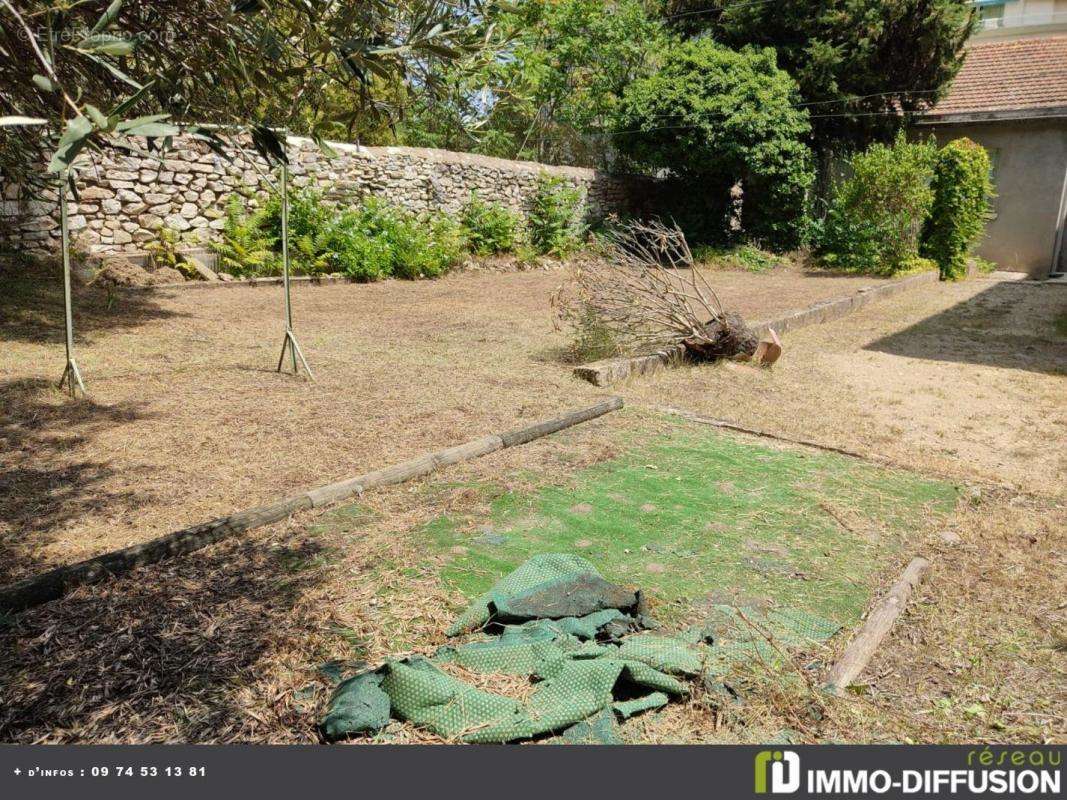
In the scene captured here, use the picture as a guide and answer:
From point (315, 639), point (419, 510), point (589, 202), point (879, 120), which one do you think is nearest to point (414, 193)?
point (589, 202)

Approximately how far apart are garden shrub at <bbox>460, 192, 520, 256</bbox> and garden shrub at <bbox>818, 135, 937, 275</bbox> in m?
7.12

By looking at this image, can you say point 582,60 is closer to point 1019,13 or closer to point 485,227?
point 485,227

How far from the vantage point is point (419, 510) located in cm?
416

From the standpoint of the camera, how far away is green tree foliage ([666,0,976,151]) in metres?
17.4

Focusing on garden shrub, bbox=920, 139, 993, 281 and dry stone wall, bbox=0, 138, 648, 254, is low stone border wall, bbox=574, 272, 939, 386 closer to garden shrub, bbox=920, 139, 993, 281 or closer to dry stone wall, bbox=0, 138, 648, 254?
garden shrub, bbox=920, 139, 993, 281

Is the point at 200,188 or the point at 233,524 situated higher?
the point at 200,188

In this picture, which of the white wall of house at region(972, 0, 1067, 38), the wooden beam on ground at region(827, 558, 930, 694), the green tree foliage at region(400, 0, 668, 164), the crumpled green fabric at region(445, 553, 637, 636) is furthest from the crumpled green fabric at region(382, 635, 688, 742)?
the white wall of house at region(972, 0, 1067, 38)

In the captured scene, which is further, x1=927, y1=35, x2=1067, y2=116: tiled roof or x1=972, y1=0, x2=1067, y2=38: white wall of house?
x1=972, y1=0, x2=1067, y2=38: white wall of house

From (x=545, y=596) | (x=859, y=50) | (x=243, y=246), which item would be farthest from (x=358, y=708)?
(x=859, y=50)

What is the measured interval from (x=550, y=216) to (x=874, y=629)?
51.3ft

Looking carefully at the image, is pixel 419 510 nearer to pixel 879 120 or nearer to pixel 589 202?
pixel 589 202

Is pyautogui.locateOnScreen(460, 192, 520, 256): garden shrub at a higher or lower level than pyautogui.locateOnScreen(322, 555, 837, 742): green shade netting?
higher
